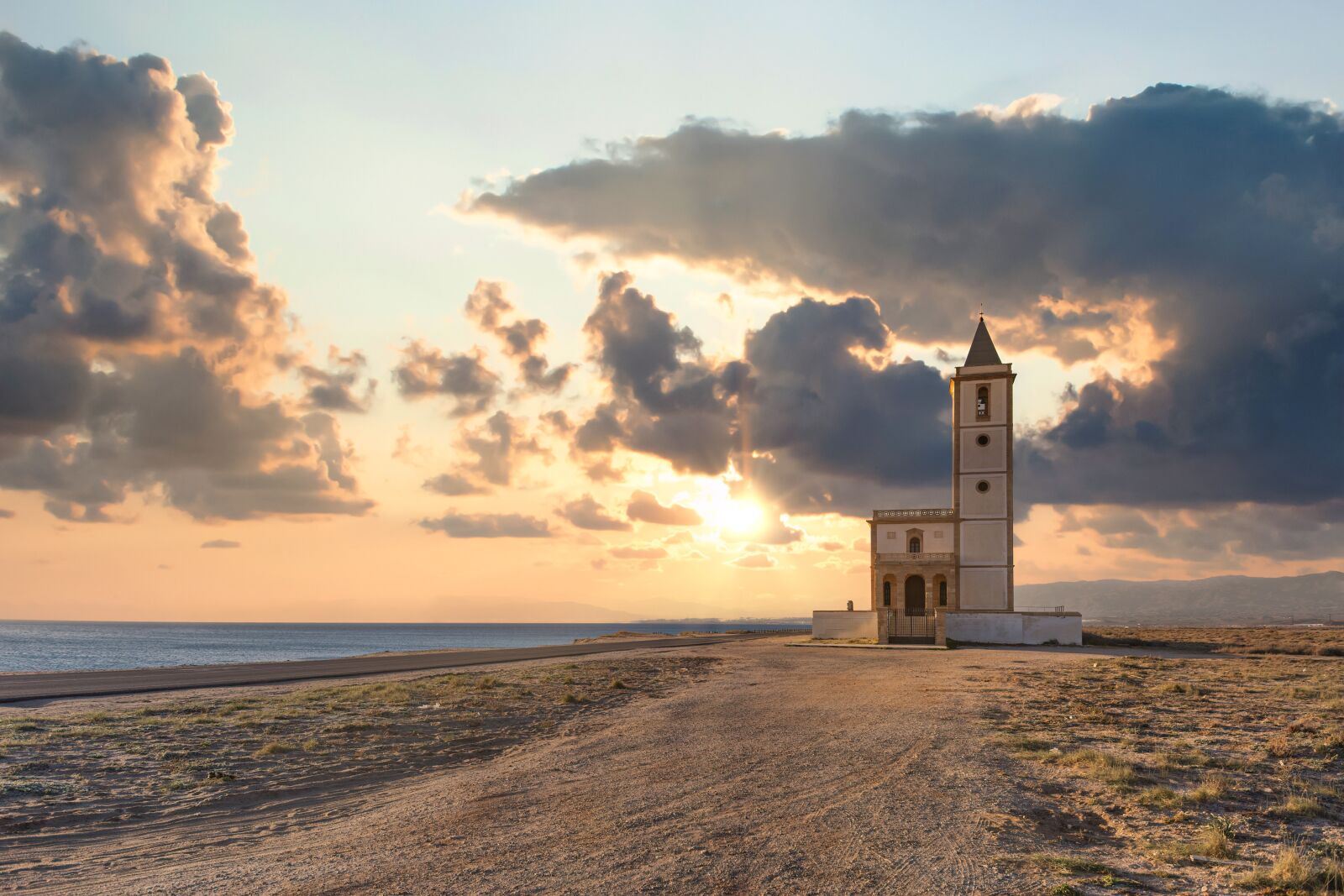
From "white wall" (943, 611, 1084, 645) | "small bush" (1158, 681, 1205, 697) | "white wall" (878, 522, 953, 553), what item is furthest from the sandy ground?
"white wall" (878, 522, 953, 553)

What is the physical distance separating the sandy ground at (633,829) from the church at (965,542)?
36.3 meters

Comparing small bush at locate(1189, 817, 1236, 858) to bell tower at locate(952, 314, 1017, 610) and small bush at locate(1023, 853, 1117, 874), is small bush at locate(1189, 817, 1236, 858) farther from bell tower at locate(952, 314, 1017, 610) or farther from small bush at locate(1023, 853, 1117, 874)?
bell tower at locate(952, 314, 1017, 610)

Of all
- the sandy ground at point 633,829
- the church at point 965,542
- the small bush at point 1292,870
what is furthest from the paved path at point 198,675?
the small bush at point 1292,870

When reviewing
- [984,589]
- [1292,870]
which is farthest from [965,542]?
[1292,870]

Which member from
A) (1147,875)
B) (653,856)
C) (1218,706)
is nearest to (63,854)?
(653,856)

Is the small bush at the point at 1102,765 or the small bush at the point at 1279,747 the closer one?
the small bush at the point at 1102,765

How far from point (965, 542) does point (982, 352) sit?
38.2 ft

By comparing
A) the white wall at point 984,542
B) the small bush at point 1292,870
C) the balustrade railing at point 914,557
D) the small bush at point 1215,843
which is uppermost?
the white wall at point 984,542

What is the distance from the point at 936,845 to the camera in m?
9.35

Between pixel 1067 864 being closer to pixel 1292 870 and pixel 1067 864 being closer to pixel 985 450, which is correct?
pixel 1292 870

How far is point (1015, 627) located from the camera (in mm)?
50031

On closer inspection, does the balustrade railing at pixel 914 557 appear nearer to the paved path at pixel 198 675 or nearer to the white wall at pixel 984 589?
the white wall at pixel 984 589

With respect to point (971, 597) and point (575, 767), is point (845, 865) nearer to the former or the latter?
point (575, 767)

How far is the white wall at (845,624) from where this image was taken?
5072 cm
